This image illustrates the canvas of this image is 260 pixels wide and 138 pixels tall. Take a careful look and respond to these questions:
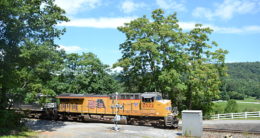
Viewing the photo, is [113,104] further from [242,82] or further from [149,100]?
[242,82]

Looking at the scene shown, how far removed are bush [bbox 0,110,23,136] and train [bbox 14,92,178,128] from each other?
7.04 m

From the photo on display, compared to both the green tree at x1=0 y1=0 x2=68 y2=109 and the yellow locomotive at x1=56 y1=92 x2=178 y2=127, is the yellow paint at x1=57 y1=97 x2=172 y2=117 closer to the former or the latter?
the yellow locomotive at x1=56 y1=92 x2=178 y2=127

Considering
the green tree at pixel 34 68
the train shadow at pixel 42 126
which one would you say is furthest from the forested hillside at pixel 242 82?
the green tree at pixel 34 68

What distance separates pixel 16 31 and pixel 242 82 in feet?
450

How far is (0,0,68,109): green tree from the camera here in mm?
16359

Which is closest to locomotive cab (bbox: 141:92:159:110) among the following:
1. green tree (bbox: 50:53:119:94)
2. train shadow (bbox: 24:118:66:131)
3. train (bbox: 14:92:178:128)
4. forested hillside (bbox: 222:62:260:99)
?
train (bbox: 14:92:178:128)

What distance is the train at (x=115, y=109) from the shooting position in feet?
74.3

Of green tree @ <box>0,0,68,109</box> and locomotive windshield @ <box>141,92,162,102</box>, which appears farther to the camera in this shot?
locomotive windshield @ <box>141,92,162,102</box>

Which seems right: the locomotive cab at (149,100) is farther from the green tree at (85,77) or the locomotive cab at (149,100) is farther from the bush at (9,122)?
the green tree at (85,77)

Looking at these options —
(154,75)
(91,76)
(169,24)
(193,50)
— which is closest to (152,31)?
(169,24)

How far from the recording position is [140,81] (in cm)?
3400

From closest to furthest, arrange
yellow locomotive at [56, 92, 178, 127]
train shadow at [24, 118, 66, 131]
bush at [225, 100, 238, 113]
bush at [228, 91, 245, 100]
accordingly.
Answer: train shadow at [24, 118, 66, 131] → yellow locomotive at [56, 92, 178, 127] → bush at [225, 100, 238, 113] → bush at [228, 91, 245, 100]

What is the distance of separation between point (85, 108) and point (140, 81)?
9.84 m

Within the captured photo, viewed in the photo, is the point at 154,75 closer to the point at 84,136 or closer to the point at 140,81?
the point at 140,81
